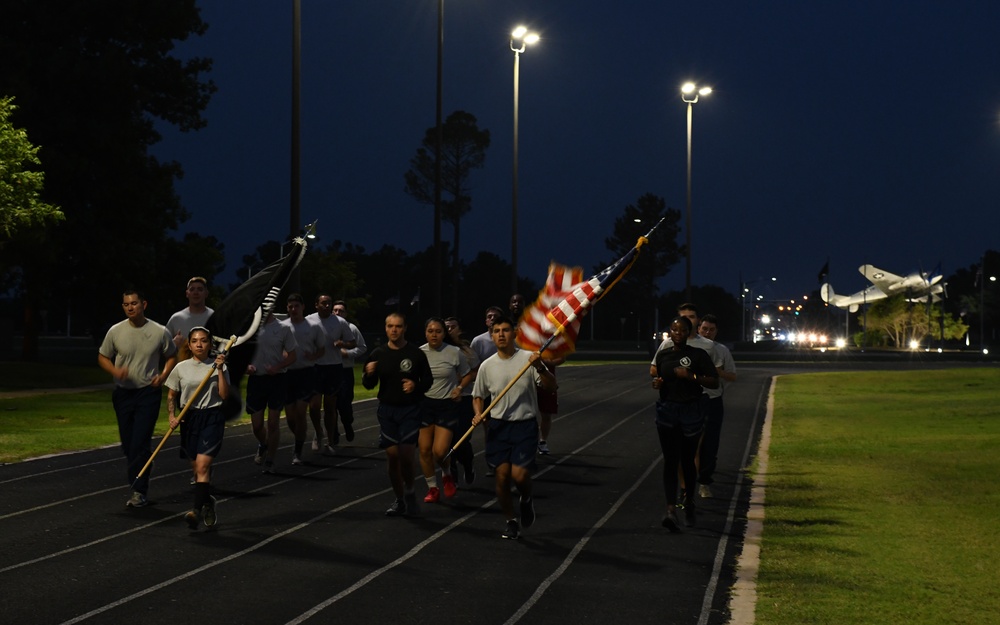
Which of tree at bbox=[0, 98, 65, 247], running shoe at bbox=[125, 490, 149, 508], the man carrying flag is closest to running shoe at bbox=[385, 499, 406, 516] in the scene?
the man carrying flag

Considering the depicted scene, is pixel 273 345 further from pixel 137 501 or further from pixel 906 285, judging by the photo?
pixel 906 285

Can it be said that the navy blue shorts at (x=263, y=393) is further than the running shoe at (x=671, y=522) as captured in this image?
Yes

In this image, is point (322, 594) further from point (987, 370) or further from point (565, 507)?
point (987, 370)

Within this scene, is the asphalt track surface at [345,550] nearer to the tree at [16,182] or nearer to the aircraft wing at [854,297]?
the tree at [16,182]

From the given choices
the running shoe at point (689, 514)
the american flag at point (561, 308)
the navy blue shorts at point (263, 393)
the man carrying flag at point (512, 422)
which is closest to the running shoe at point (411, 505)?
the man carrying flag at point (512, 422)

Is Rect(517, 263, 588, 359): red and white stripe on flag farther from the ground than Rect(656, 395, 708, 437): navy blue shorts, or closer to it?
farther from the ground

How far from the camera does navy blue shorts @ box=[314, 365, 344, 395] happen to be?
17.3 meters

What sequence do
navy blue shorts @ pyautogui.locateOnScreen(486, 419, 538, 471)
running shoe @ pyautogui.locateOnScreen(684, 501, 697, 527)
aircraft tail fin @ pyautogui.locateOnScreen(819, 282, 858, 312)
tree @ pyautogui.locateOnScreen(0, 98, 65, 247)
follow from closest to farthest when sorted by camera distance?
navy blue shorts @ pyautogui.locateOnScreen(486, 419, 538, 471) < running shoe @ pyautogui.locateOnScreen(684, 501, 697, 527) < tree @ pyautogui.locateOnScreen(0, 98, 65, 247) < aircraft tail fin @ pyautogui.locateOnScreen(819, 282, 858, 312)

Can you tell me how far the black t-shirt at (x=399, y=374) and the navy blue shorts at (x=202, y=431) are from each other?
1.41 meters

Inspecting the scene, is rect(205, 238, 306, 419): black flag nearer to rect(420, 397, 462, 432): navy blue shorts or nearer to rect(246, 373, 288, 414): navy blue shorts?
rect(420, 397, 462, 432): navy blue shorts

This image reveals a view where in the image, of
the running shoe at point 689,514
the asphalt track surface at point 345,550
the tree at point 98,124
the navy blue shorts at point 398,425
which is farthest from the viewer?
the tree at point 98,124

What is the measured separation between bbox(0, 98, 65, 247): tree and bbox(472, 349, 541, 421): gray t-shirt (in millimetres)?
24191

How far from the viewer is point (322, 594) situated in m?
8.95

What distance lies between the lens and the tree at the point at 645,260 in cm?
13675
